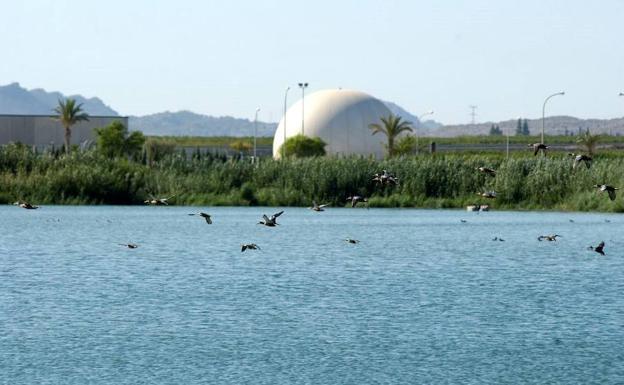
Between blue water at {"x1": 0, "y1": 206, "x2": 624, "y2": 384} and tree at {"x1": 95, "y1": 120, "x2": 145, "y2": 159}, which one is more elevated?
tree at {"x1": 95, "y1": 120, "x2": 145, "y2": 159}

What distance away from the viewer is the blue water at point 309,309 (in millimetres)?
23219

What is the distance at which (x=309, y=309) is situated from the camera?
31.0 meters

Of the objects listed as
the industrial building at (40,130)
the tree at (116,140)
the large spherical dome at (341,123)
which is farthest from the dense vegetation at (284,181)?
the large spherical dome at (341,123)

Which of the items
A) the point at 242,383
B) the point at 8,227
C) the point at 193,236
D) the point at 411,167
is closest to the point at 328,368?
the point at 242,383

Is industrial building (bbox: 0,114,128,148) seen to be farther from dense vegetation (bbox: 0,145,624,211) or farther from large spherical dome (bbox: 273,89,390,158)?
dense vegetation (bbox: 0,145,624,211)

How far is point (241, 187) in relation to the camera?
265 ft

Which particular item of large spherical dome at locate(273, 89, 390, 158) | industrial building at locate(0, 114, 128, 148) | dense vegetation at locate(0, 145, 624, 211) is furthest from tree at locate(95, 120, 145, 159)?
dense vegetation at locate(0, 145, 624, 211)

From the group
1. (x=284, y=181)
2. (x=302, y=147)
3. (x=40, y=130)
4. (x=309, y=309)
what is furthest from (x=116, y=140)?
(x=309, y=309)

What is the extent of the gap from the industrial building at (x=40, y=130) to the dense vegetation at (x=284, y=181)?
217ft

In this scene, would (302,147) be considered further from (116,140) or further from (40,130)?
(40,130)

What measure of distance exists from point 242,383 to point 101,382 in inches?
95.4

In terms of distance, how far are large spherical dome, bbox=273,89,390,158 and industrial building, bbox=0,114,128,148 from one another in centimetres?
2206

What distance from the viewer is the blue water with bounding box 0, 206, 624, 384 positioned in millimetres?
23219

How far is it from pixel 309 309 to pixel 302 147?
333 feet
